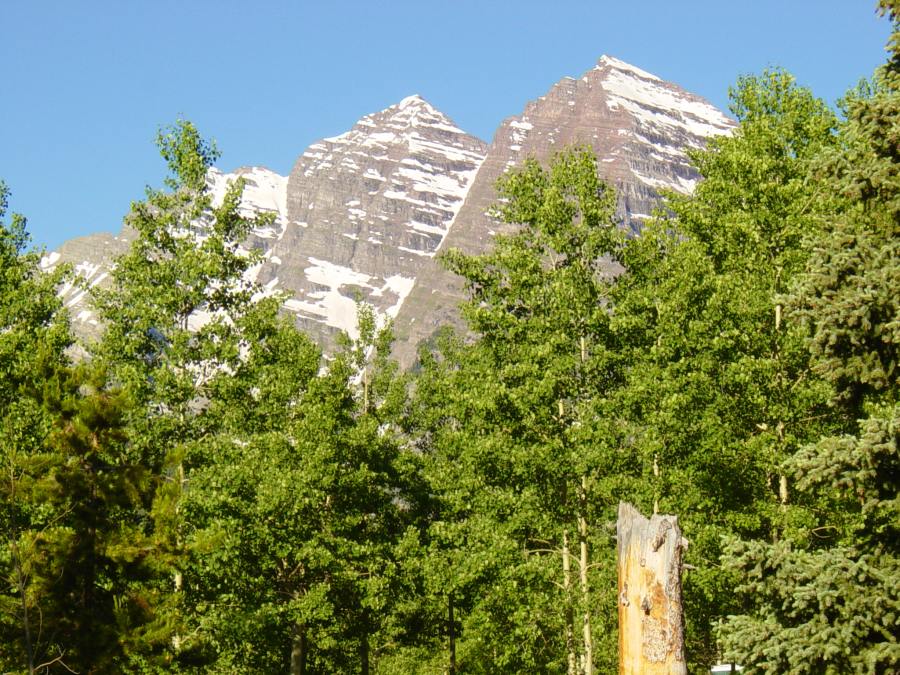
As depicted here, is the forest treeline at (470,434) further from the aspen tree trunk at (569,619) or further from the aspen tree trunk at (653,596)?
the aspen tree trunk at (653,596)

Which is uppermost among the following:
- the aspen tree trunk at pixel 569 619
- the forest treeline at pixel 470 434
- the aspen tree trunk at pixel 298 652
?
the forest treeline at pixel 470 434

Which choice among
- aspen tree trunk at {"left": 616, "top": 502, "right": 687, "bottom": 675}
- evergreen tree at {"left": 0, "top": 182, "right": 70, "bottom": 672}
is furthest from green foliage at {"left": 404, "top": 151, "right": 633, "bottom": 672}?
aspen tree trunk at {"left": 616, "top": 502, "right": 687, "bottom": 675}

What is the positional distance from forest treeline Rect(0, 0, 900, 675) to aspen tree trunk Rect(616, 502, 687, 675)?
6.51 meters

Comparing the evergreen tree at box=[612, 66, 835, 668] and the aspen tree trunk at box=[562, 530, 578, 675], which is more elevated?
the evergreen tree at box=[612, 66, 835, 668]

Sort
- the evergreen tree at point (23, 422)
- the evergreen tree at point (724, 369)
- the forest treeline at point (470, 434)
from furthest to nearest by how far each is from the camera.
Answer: the evergreen tree at point (724, 369) → the forest treeline at point (470, 434) → the evergreen tree at point (23, 422)

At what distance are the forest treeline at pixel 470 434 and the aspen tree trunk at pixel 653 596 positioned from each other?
21.4 ft

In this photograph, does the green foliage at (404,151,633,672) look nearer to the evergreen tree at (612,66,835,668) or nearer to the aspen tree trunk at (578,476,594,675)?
the aspen tree trunk at (578,476,594,675)

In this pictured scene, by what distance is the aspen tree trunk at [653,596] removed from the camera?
28.9ft

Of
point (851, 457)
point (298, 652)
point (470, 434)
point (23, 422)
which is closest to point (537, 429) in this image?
point (470, 434)

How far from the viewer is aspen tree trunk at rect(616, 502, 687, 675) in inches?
347

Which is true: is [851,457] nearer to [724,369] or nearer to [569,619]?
[724,369]

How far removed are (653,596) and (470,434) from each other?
15.8 metres

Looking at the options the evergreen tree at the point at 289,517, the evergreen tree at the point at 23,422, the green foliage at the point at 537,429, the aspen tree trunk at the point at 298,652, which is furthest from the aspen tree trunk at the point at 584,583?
the evergreen tree at the point at 23,422

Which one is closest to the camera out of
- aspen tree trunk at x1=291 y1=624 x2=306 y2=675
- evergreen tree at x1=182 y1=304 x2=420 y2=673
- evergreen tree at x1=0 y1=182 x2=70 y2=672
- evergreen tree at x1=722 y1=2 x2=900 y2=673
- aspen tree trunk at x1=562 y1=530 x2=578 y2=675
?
evergreen tree at x1=722 y1=2 x2=900 y2=673
